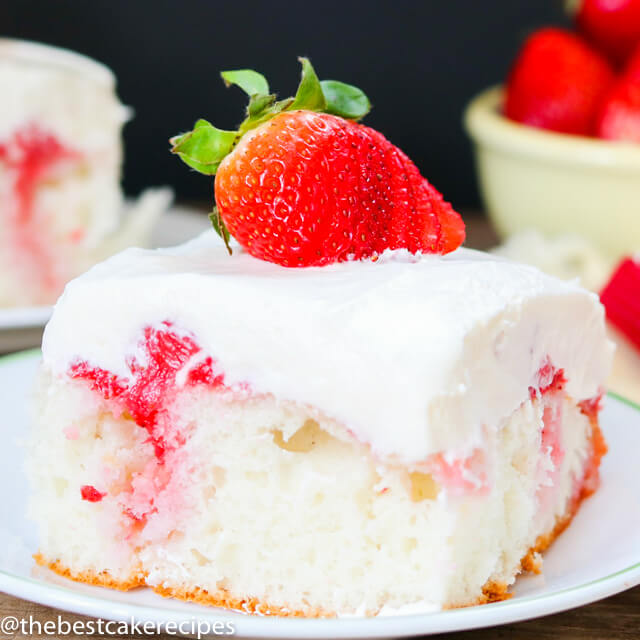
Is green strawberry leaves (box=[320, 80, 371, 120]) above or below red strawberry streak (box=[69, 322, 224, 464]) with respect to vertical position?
above

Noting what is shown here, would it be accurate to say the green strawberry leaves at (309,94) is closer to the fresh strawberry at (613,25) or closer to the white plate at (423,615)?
the white plate at (423,615)

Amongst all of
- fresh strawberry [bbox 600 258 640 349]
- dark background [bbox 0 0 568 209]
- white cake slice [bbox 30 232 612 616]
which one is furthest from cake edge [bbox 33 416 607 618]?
dark background [bbox 0 0 568 209]

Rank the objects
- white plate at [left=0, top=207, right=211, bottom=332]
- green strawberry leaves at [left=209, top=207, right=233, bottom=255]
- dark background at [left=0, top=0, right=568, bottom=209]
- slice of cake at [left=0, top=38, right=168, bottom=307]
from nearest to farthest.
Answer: green strawberry leaves at [left=209, top=207, right=233, bottom=255] → slice of cake at [left=0, top=38, right=168, bottom=307] → white plate at [left=0, top=207, right=211, bottom=332] → dark background at [left=0, top=0, right=568, bottom=209]

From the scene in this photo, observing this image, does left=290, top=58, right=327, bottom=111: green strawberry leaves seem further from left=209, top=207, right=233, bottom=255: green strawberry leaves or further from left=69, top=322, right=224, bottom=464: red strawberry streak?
left=69, top=322, right=224, bottom=464: red strawberry streak

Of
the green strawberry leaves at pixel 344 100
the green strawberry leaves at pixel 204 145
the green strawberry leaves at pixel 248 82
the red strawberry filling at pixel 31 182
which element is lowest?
the red strawberry filling at pixel 31 182

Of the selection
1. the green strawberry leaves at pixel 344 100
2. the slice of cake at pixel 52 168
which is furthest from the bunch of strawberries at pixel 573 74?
the green strawberry leaves at pixel 344 100

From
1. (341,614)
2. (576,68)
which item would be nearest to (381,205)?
(341,614)

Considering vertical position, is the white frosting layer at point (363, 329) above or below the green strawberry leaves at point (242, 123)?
below

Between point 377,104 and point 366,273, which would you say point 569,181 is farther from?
point 366,273

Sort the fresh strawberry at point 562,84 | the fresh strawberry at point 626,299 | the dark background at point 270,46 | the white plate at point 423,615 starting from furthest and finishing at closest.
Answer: the dark background at point 270,46
the fresh strawberry at point 562,84
the fresh strawberry at point 626,299
the white plate at point 423,615
